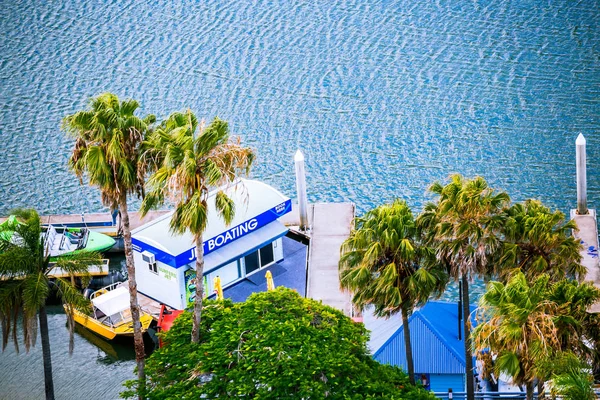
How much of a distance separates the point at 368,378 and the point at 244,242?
60.4ft

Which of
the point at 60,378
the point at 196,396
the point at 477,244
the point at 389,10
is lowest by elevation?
the point at 60,378

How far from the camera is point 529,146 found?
70688 millimetres

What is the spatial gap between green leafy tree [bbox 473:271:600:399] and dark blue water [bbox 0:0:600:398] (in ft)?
96.5

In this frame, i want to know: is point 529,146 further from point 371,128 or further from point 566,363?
point 566,363

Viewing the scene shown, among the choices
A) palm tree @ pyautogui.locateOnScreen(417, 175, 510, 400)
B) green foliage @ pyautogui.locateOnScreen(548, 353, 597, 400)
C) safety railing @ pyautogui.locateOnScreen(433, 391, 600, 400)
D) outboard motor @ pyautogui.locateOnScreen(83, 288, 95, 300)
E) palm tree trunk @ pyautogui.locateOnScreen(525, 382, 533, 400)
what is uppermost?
palm tree @ pyautogui.locateOnScreen(417, 175, 510, 400)

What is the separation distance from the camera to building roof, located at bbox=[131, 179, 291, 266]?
2064 inches

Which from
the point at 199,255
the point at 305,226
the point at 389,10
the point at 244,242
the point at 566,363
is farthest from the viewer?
the point at 389,10

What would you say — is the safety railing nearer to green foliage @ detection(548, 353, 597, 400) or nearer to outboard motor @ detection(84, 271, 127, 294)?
green foliage @ detection(548, 353, 597, 400)

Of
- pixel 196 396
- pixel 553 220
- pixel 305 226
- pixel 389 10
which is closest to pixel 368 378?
pixel 196 396

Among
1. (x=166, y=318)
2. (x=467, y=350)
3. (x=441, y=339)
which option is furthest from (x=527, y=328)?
(x=166, y=318)

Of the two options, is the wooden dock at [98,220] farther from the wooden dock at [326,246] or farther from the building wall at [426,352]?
the building wall at [426,352]

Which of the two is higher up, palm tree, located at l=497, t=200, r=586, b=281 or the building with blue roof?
palm tree, located at l=497, t=200, r=586, b=281

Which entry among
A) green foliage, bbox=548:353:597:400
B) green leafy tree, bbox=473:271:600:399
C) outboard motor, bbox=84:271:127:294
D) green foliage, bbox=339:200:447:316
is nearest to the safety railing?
green foliage, bbox=339:200:447:316

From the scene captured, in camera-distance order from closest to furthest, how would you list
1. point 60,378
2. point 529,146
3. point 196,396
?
point 196,396 → point 60,378 → point 529,146
